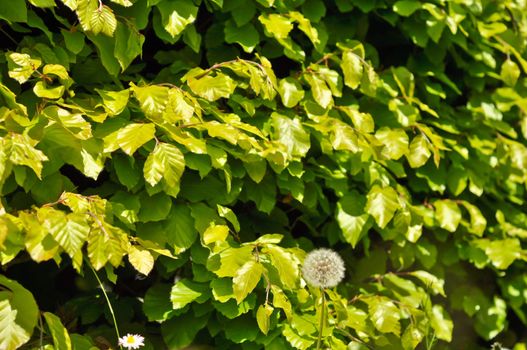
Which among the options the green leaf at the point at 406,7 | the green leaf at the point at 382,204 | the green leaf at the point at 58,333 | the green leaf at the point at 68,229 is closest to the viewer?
the green leaf at the point at 68,229

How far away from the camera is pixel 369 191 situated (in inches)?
102

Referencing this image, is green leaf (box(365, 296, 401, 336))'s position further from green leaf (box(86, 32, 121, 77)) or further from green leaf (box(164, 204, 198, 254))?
green leaf (box(86, 32, 121, 77))

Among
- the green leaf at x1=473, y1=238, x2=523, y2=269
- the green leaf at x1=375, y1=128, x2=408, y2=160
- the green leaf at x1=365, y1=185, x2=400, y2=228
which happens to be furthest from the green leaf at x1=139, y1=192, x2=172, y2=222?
the green leaf at x1=473, y1=238, x2=523, y2=269

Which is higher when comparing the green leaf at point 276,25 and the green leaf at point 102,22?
the green leaf at point 102,22

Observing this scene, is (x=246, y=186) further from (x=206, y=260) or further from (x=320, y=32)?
(x=320, y=32)

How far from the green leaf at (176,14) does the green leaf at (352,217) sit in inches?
33.4

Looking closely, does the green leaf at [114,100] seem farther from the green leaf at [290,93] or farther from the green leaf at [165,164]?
the green leaf at [290,93]

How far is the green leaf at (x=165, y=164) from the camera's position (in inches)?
76.6

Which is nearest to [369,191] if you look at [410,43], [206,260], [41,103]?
[206,260]

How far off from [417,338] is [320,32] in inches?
44.1

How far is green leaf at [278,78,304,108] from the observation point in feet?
8.04

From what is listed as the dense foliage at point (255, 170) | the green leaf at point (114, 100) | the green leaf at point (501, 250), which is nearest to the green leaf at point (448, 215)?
the dense foliage at point (255, 170)

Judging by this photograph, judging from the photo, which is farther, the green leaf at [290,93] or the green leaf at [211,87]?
the green leaf at [290,93]

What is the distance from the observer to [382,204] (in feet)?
8.21
